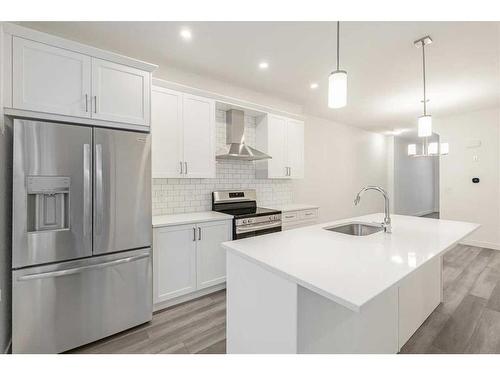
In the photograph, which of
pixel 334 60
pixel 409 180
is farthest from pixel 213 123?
pixel 409 180

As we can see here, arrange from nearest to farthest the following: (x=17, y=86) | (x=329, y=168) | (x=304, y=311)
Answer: (x=304, y=311)
(x=17, y=86)
(x=329, y=168)

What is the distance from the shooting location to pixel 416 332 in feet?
6.77

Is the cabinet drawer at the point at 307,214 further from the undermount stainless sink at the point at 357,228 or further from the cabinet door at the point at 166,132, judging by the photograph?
the cabinet door at the point at 166,132

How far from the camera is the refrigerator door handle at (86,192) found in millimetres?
1837

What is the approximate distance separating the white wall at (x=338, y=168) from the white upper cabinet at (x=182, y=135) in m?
2.18

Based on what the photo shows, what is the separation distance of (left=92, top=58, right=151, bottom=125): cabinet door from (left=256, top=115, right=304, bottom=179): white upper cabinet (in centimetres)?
189

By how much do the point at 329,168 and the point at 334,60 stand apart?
2.94 meters

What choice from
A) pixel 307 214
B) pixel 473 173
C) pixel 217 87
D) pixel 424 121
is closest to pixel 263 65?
pixel 217 87

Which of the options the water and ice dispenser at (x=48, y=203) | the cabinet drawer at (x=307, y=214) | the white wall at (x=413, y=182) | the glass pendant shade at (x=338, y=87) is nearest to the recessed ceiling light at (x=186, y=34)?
the glass pendant shade at (x=338, y=87)

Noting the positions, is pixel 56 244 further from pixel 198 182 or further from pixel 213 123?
pixel 213 123

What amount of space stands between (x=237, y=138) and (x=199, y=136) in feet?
2.19

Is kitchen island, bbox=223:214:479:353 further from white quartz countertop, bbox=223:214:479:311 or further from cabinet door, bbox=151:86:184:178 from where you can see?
cabinet door, bbox=151:86:184:178

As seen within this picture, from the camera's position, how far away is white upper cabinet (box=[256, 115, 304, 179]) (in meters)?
3.68
